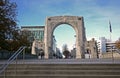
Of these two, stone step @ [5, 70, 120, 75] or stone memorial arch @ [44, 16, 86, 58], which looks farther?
stone memorial arch @ [44, 16, 86, 58]

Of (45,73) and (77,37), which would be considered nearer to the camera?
(45,73)

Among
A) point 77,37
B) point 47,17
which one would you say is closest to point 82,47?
point 77,37

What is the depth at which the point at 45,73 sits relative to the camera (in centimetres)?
1282

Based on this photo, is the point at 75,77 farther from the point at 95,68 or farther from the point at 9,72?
the point at 9,72

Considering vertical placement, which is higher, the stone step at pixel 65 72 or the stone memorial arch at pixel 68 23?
the stone memorial arch at pixel 68 23

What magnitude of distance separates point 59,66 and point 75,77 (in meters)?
1.45

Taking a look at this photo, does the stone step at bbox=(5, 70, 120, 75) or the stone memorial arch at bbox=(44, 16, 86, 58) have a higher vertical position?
the stone memorial arch at bbox=(44, 16, 86, 58)

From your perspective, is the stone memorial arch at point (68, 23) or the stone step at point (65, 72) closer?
the stone step at point (65, 72)

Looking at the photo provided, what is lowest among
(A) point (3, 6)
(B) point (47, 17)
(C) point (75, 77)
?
(C) point (75, 77)

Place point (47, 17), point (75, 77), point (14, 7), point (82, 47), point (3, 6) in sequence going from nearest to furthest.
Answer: point (75, 77), point (3, 6), point (14, 7), point (82, 47), point (47, 17)

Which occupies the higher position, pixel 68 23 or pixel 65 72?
pixel 68 23

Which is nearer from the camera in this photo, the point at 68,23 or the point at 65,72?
the point at 65,72

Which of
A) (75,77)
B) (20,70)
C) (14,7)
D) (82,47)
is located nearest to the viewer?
(75,77)

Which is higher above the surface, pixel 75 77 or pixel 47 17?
pixel 47 17
